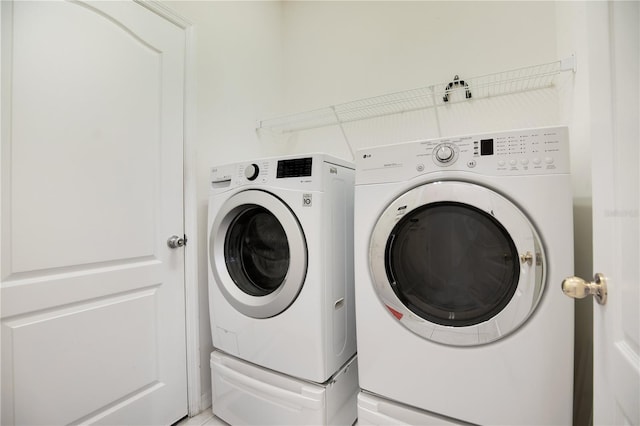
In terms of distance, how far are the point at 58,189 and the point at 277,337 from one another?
1.00 metres

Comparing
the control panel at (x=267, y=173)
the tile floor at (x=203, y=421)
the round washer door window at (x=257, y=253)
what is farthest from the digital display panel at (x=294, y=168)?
the tile floor at (x=203, y=421)

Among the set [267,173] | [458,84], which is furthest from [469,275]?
[458,84]

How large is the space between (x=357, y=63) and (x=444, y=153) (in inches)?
52.2

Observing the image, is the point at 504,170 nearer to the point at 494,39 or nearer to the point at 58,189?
the point at 494,39

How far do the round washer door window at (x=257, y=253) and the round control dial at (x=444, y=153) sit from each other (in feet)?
1.85

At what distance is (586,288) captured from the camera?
565 mm

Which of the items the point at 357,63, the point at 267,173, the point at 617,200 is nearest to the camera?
the point at 617,200

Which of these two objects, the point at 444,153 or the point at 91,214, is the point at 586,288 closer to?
the point at 444,153

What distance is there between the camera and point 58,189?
→ 39.8 inches

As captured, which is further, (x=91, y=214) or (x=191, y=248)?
(x=191, y=248)

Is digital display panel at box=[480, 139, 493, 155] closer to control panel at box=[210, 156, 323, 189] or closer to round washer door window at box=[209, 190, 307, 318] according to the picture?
control panel at box=[210, 156, 323, 189]

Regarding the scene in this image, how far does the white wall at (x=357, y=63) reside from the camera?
4.66ft

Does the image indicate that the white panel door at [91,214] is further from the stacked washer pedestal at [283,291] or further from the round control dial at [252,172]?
the round control dial at [252,172]

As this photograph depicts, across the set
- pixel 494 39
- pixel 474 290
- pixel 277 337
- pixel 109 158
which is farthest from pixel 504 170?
pixel 109 158
